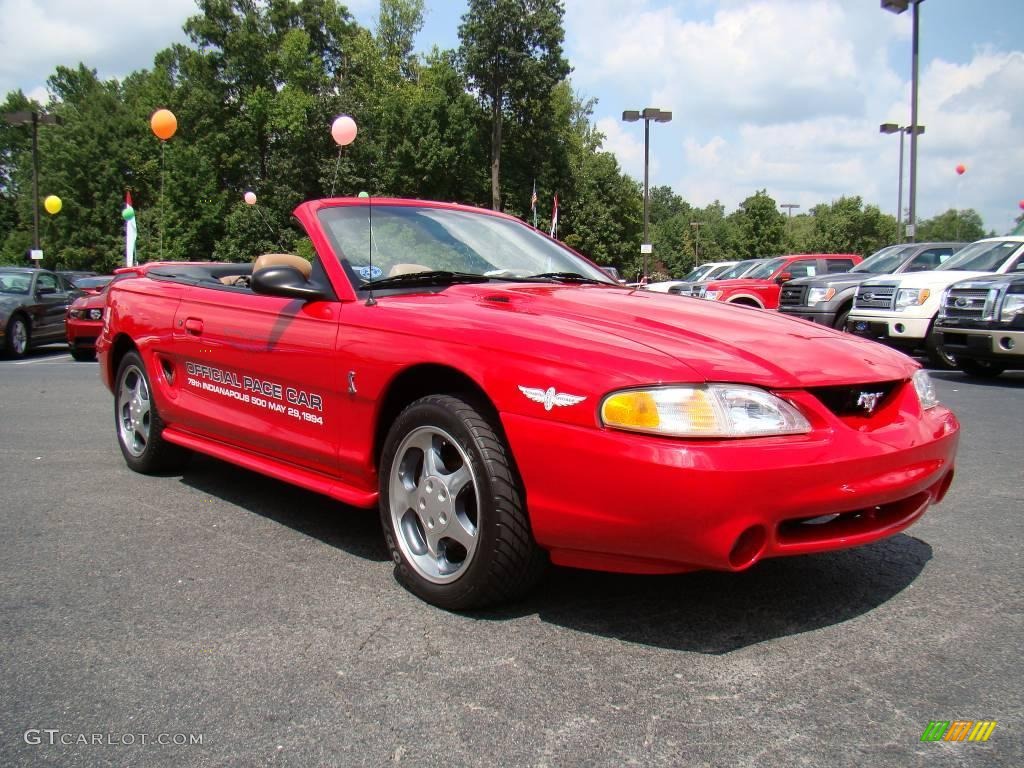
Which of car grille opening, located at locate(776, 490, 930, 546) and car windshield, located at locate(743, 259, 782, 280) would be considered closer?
car grille opening, located at locate(776, 490, 930, 546)

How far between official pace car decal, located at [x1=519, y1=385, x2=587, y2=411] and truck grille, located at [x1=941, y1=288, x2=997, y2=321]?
8.76 metres

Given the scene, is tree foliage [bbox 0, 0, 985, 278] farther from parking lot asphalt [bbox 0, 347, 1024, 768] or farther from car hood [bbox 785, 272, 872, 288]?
parking lot asphalt [bbox 0, 347, 1024, 768]

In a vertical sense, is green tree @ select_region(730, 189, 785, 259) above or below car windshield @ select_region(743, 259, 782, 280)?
above

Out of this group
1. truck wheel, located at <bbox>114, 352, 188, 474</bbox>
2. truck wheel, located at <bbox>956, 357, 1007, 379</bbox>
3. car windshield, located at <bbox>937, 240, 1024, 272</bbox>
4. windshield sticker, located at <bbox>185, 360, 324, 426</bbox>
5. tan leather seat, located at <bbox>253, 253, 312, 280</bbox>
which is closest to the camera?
windshield sticker, located at <bbox>185, 360, 324, 426</bbox>

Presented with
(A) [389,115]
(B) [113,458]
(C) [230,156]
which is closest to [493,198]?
(A) [389,115]

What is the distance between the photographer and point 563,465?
261 centimetres

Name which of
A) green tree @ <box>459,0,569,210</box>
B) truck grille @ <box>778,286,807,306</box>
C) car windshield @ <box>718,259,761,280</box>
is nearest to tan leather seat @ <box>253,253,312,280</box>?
truck grille @ <box>778,286,807,306</box>

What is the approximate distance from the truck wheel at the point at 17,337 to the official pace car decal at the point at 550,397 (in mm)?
14137

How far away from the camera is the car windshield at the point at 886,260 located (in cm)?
1517

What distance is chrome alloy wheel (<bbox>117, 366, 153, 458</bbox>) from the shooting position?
500cm

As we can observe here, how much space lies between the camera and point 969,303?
32.7 feet

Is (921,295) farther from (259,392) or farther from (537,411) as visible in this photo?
(537,411)

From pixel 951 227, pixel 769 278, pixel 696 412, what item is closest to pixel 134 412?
pixel 696 412

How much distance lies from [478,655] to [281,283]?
5.54 feet
